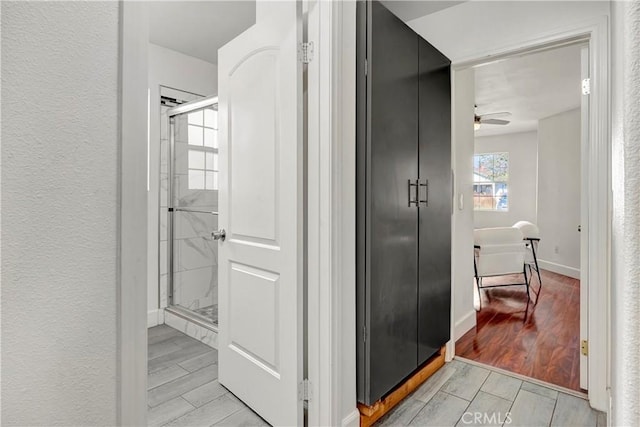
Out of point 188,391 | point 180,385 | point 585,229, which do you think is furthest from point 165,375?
point 585,229

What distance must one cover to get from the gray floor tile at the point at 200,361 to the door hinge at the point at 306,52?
205 centimetres

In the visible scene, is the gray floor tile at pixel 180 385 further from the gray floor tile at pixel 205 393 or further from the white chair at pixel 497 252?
the white chair at pixel 497 252


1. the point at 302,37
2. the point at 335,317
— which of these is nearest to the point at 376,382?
the point at 335,317

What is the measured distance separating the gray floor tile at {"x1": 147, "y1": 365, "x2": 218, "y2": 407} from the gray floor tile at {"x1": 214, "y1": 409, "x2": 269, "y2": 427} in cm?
43

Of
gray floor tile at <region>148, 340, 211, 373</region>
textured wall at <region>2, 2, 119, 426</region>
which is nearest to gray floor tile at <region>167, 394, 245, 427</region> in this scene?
gray floor tile at <region>148, 340, 211, 373</region>

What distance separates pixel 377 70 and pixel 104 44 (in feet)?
3.92

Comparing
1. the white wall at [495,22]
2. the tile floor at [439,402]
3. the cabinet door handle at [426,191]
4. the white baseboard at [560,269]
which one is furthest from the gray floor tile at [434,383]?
the white baseboard at [560,269]

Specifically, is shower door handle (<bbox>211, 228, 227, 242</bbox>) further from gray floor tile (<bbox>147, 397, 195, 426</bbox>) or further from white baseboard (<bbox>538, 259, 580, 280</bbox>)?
white baseboard (<bbox>538, 259, 580, 280</bbox>)

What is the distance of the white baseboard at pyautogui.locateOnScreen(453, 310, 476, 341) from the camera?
9.20 feet

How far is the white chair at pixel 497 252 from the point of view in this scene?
374cm

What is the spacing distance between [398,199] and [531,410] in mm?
1383

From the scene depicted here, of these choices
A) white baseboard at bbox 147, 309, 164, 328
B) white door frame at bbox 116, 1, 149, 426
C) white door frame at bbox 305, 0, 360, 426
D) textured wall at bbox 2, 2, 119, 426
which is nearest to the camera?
textured wall at bbox 2, 2, 119, 426

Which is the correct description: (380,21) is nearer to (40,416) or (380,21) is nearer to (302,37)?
(302,37)

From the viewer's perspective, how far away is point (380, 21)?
165cm
